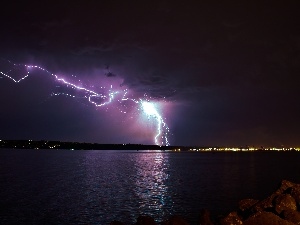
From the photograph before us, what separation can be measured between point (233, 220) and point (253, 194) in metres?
27.8

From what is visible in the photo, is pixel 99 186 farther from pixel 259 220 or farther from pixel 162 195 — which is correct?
pixel 259 220

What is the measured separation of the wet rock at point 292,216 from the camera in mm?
15509

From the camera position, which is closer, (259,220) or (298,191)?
(259,220)

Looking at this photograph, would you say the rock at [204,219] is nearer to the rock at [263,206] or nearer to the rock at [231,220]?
the rock at [231,220]

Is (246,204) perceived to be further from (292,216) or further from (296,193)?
(292,216)

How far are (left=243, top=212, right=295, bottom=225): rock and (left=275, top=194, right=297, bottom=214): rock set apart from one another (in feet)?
7.42

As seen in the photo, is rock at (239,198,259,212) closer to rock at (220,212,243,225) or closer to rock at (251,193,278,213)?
rock at (251,193,278,213)

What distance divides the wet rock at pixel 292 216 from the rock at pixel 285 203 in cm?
102

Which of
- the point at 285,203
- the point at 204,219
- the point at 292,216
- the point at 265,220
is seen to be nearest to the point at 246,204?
the point at 204,219

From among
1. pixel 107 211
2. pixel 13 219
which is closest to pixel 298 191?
pixel 107 211

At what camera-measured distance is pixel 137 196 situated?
40.3 meters

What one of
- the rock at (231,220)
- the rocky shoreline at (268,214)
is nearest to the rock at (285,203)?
the rocky shoreline at (268,214)

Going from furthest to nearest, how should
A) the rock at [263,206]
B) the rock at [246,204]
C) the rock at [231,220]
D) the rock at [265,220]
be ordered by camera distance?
the rock at [246,204]
the rock at [263,206]
the rock at [231,220]
the rock at [265,220]

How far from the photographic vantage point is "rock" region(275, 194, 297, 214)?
684 inches
